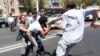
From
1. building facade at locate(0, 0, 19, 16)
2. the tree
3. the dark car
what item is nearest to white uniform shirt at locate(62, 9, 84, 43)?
the dark car

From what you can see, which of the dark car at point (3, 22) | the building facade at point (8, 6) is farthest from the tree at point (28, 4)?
the dark car at point (3, 22)

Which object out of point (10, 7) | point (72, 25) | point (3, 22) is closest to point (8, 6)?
point (10, 7)

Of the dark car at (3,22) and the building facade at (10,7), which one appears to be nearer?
the dark car at (3,22)

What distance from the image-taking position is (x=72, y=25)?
22.7 ft

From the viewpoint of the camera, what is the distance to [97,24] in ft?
19.4

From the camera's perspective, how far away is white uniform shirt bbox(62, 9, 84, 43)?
683cm

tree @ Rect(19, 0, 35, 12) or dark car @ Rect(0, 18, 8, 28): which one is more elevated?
dark car @ Rect(0, 18, 8, 28)

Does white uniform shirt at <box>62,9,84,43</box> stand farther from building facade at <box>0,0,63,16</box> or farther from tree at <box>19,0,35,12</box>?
tree at <box>19,0,35,12</box>

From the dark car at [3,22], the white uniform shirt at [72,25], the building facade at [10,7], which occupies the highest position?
the white uniform shirt at [72,25]

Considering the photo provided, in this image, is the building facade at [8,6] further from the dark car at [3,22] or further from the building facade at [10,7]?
the dark car at [3,22]

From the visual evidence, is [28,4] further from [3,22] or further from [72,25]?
[72,25]

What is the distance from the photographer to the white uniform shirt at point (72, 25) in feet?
22.4

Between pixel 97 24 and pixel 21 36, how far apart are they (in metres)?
6.98

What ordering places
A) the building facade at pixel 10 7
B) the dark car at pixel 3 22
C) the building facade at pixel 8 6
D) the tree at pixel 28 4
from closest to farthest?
the dark car at pixel 3 22 → the building facade at pixel 8 6 → the building facade at pixel 10 7 → the tree at pixel 28 4
